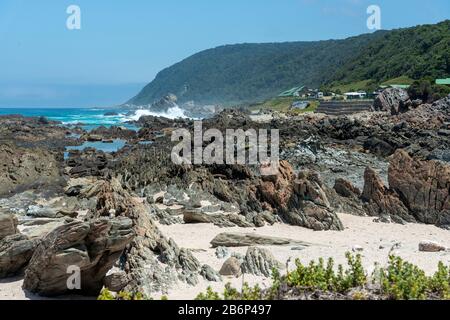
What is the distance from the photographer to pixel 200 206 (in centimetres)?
1938

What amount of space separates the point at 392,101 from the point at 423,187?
56925 mm

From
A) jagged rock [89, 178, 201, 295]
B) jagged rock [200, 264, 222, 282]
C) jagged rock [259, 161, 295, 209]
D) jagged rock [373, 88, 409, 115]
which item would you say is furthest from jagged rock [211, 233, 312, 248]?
jagged rock [373, 88, 409, 115]

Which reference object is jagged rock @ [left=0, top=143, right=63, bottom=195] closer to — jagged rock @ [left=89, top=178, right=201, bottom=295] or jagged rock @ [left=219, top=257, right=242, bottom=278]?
jagged rock @ [left=89, top=178, right=201, bottom=295]

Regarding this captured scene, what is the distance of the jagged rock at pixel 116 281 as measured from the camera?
10.3 meters

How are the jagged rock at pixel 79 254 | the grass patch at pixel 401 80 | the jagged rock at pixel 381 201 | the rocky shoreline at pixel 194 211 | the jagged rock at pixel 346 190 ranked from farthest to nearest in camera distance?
the grass patch at pixel 401 80 < the jagged rock at pixel 346 190 < the jagged rock at pixel 381 201 < the rocky shoreline at pixel 194 211 < the jagged rock at pixel 79 254

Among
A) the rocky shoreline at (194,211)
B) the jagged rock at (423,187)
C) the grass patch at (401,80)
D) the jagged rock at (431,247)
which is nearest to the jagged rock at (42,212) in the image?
the rocky shoreline at (194,211)

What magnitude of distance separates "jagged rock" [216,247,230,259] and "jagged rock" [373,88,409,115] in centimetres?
6071

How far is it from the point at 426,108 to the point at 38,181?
4965 cm

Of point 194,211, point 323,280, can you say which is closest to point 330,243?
point 194,211

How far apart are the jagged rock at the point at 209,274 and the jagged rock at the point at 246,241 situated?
239 cm

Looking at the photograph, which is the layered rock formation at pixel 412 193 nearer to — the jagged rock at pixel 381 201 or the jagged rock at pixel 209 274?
the jagged rock at pixel 381 201

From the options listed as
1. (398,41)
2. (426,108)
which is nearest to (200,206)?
(426,108)

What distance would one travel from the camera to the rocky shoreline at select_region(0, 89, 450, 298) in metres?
10.2
